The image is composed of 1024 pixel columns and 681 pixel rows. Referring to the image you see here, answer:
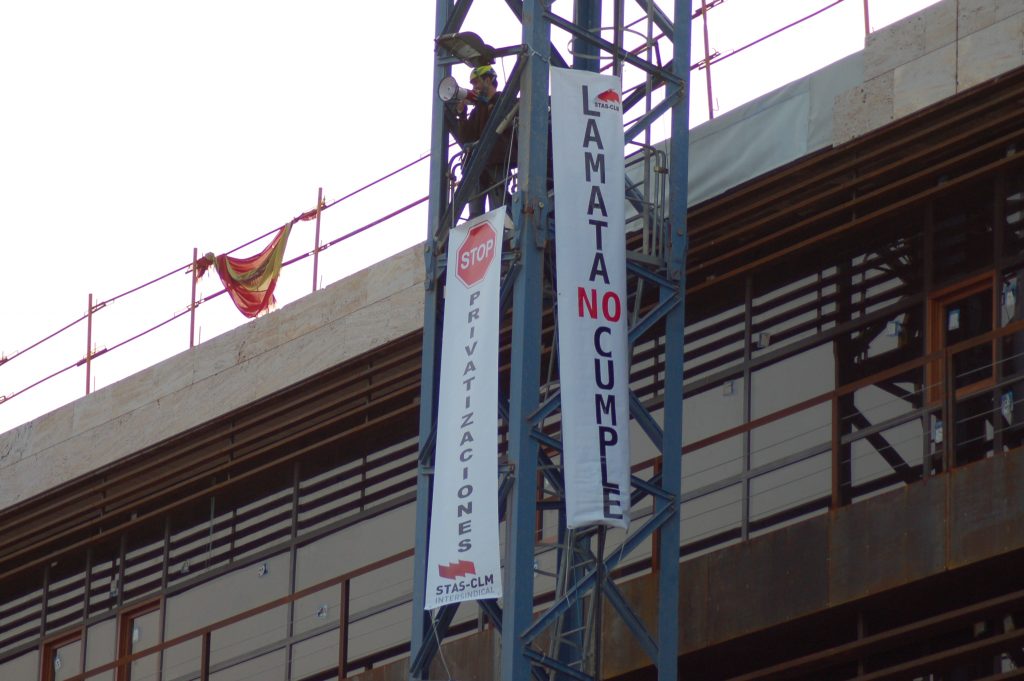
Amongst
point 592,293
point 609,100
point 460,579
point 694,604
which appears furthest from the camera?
point 694,604

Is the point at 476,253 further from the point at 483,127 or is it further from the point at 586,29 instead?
the point at 586,29

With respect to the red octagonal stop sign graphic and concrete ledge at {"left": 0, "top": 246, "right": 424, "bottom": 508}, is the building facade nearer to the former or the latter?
concrete ledge at {"left": 0, "top": 246, "right": 424, "bottom": 508}

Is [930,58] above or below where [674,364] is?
above

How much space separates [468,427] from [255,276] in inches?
379

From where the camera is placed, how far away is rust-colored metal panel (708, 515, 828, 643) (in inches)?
724

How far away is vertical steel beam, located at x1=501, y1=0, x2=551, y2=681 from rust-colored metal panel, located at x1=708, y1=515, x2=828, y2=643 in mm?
2664

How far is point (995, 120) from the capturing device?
1823 cm

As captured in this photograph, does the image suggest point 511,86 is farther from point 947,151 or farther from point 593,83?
point 947,151

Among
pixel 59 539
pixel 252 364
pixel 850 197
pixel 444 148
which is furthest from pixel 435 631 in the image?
pixel 59 539

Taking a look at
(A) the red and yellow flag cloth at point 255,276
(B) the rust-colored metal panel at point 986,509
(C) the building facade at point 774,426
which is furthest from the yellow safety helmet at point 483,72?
(A) the red and yellow flag cloth at point 255,276

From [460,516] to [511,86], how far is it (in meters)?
3.75

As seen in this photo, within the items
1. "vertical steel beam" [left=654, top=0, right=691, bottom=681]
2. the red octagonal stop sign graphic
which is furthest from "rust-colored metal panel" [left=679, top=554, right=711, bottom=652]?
the red octagonal stop sign graphic

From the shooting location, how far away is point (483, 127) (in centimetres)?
1892

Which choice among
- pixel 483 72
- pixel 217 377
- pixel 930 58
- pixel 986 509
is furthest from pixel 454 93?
pixel 217 377
